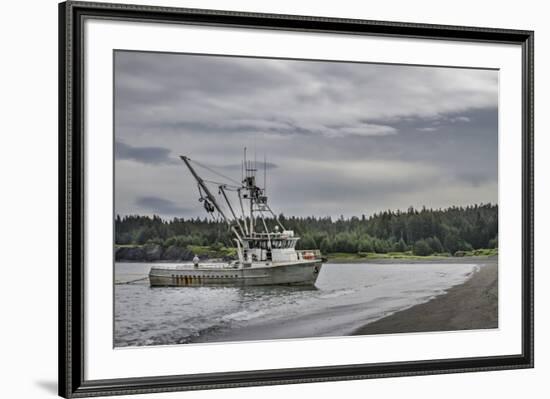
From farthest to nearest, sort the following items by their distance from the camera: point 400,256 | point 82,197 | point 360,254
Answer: point 400,256, point 360,254, point 82,197

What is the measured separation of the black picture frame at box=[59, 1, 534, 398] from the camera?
580 centimetres

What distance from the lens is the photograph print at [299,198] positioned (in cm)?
607

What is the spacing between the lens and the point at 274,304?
6.36m

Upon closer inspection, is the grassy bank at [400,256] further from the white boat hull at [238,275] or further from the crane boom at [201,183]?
the crane boom at [201,183]

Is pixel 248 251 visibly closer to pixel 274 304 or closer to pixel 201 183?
pixel 274 304

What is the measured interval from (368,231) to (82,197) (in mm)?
1857

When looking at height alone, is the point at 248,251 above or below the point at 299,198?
below

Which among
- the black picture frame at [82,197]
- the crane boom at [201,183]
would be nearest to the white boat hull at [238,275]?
the crane boom at [201,183]

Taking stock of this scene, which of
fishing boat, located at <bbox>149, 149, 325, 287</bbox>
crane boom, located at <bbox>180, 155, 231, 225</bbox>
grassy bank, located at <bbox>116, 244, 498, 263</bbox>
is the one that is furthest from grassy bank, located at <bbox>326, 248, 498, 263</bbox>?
crane boom, located at <bbox>180, 155, 231, 225</bbox>

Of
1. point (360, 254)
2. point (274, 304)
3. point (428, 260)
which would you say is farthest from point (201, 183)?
point (428, 260)

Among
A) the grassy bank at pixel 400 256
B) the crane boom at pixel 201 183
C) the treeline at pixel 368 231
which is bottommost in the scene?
the grassy bank at pixel 400 256

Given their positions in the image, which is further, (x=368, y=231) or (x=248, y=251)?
(x=368, y=231)

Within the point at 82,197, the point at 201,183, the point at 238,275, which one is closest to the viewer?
the point at 82,197

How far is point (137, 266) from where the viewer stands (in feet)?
19.8
